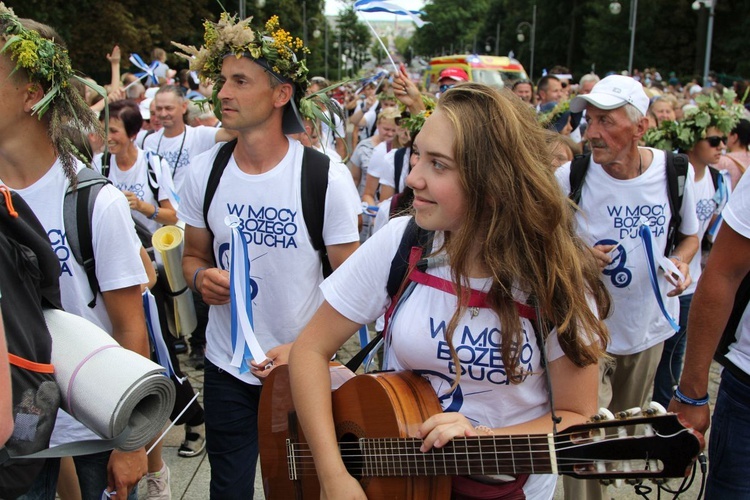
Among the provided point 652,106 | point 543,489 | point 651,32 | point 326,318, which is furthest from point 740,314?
point 651,32

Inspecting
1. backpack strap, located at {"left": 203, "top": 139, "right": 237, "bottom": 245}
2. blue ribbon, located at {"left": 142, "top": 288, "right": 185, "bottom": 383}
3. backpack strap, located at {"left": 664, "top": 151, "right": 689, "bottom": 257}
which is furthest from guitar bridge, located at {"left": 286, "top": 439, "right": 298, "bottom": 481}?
backpack strap, located at {"left": 664, "top": 151, "right": 689, "bottom": 257}

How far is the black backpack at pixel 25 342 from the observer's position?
1.91m


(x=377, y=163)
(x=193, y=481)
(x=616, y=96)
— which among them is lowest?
(x=193, y=481)

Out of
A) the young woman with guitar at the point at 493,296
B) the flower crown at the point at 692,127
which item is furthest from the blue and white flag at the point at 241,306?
the flower crown at the point at 692,127

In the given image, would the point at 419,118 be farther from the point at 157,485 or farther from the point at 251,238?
the point at 157,485

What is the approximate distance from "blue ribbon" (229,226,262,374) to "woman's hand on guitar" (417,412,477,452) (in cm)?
141

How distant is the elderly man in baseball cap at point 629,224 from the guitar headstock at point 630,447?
216cm

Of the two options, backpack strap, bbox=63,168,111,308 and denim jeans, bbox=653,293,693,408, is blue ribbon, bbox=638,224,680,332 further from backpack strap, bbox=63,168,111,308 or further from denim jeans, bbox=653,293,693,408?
backpack strap, bbox=63,168,111,308

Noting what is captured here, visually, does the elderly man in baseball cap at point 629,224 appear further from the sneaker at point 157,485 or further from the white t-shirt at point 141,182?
the white t-shirt at point 141,182

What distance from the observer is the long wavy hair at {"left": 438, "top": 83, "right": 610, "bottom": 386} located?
6.84 ft

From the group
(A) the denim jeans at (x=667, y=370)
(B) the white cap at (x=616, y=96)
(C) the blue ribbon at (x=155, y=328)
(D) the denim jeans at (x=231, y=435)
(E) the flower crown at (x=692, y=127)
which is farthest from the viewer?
(E) the flower crown at (x=692, y=127)

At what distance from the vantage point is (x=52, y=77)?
2.64 m

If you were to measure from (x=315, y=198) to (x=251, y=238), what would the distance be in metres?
0.35

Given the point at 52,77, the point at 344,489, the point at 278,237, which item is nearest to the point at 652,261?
the point at 278,237
